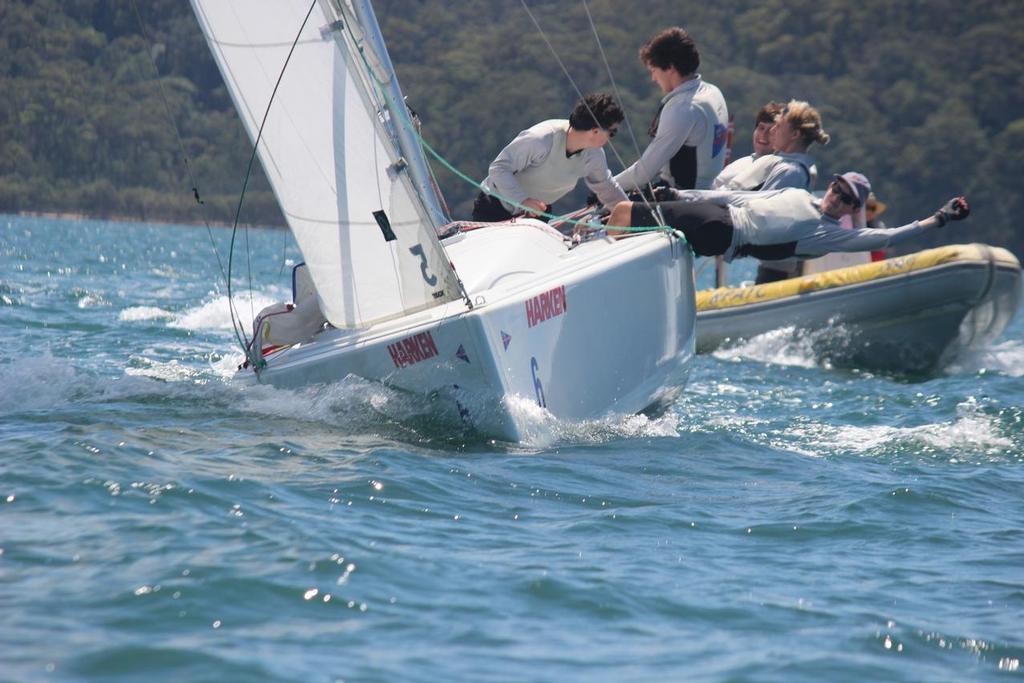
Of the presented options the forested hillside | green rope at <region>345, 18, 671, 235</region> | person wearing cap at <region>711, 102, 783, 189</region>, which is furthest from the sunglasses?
the forested hillside

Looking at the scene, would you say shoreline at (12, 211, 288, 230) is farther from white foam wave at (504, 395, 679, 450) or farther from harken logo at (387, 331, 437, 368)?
harken logo at (387, 331, 437, 368)

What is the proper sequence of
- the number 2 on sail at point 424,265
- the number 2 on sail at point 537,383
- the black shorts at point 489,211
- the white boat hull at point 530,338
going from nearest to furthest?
the white boat hull at point 530,338 → the number 2 on sail at point 537,383 → the number 2 on sail at point 424,265 → the black shorts at point 489,211

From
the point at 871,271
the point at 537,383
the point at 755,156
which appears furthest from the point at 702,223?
the point at 871,271

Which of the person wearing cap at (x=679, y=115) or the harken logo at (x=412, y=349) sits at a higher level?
the person wearing cap at (x=679, y=115)

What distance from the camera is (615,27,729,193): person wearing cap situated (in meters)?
6.87

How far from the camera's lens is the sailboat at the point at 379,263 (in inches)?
200

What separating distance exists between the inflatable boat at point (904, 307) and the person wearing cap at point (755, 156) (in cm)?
178

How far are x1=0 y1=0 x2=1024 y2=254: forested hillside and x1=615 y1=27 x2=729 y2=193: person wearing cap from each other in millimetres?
37869

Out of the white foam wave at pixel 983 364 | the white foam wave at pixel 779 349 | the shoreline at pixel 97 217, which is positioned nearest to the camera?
the white foam wave at pixel 983 364

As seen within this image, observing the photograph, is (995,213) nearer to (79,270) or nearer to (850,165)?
(850,165)

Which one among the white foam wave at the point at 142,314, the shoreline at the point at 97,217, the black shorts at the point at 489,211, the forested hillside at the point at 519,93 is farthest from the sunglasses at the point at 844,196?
the shoreline at the point at 97,217

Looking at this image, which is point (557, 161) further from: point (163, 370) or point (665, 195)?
point (163, 370)

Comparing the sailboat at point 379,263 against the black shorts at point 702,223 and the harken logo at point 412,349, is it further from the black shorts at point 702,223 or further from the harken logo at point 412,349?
the black shorts at point 702,223

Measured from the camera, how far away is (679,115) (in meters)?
6.91
